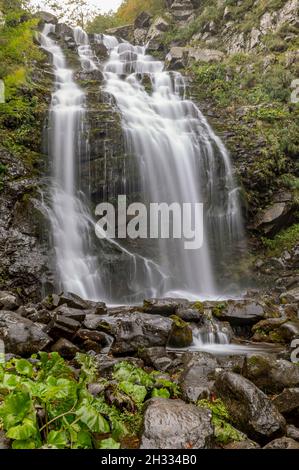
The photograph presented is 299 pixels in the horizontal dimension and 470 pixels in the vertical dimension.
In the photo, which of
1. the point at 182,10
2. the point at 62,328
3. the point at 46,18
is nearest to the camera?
the point at 62,328

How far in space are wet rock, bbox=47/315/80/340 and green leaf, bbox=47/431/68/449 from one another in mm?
3933

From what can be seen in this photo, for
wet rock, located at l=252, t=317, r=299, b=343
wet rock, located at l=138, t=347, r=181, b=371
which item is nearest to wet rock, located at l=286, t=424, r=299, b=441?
wet rock, located at l=138, t=347, r=181, b=371

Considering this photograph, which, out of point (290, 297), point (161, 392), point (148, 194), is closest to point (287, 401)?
point (161, 392)

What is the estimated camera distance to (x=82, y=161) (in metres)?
14.2

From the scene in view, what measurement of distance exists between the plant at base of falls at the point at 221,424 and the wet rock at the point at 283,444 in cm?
29

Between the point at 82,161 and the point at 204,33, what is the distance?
1997 centimetres

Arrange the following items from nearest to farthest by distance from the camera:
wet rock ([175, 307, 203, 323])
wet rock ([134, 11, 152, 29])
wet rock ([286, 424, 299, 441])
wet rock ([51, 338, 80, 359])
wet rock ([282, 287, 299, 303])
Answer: wet rock ([286, 424, 299, 441]), wet rock ([51, 338, 80, 359]), wet rock ([175, 307, 203, 323]), wet rock ([282, 287, 299, 303]), wet rock ([134, 11, 152, 29])

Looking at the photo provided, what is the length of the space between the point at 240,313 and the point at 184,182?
7767 millimetres

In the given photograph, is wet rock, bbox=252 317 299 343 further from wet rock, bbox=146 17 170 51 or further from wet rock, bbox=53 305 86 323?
wet rock, bbox=146 17 170 51

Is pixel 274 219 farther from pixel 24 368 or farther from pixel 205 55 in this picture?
pixel 205 55

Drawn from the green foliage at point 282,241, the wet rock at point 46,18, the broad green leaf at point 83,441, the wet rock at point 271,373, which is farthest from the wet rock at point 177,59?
the broad green leaf at point 83,441

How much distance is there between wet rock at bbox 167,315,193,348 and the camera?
711 centimetres

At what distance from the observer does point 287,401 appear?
3941 millimetres

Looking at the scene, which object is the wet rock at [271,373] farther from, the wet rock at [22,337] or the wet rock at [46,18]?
the wet rock at [46,18]
